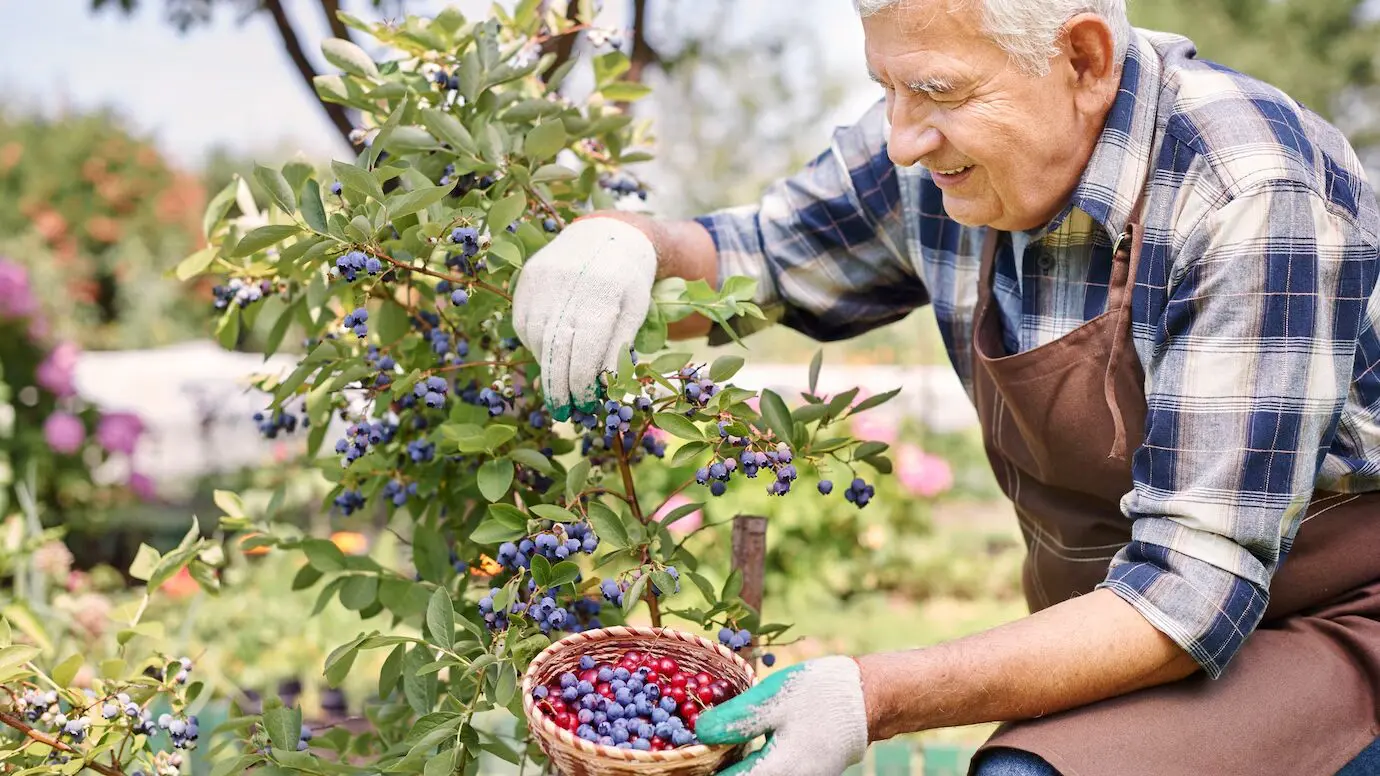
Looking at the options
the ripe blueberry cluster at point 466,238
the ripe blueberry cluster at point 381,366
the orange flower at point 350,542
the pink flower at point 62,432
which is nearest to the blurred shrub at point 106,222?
the pink flower at point 62,432

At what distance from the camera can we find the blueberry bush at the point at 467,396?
4.04 feet

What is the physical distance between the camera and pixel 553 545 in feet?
3.96

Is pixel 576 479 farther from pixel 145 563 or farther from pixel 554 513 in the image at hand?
pixel 145 563

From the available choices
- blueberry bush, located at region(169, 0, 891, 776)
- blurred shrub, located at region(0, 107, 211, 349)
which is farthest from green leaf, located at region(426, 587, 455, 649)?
blurred shrub, located at region(0, 107, 211, 349)

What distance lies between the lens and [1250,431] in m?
1.17

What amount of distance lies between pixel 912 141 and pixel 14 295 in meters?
3.60

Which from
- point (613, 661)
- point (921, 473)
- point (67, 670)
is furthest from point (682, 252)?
point (921, 473)

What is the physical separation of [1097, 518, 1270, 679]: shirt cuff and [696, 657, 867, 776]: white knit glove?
0.31 metres

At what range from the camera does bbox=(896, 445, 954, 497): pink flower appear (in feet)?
13.5

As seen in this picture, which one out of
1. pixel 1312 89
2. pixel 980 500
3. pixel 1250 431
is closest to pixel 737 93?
pixel 980 500

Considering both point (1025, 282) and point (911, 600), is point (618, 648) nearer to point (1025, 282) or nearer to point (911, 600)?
point (1025, 282)

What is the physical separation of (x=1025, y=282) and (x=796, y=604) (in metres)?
2.40

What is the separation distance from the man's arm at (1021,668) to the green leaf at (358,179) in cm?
67

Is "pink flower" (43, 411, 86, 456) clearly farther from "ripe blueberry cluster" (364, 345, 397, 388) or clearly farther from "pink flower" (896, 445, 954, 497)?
"ripe blueberry cluster" (364, 345, 397, 388)
